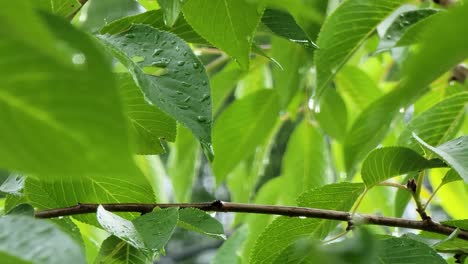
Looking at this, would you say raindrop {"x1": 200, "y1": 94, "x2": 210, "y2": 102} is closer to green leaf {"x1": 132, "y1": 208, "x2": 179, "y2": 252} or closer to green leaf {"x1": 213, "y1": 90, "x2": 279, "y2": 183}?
green leaf {"x1": 132, "y1": 208, "x2": 179, "y2": 252}

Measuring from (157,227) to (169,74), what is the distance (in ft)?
0.30

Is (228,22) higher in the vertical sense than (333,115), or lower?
higher

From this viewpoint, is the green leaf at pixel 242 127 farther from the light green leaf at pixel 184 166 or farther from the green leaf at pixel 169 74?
the green leaf at pixel 169 74

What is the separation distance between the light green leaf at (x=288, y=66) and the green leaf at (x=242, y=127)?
1.0 inches

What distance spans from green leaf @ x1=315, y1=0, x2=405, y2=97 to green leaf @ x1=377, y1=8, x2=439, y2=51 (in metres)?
0.02

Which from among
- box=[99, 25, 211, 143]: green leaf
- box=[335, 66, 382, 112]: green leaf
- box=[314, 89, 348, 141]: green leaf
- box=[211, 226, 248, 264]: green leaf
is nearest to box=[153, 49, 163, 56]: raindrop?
box=[99, 25, 211, 143]: green leaf

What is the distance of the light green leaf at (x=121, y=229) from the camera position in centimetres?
40

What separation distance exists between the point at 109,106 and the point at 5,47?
35 mm

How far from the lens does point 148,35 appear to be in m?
0.47

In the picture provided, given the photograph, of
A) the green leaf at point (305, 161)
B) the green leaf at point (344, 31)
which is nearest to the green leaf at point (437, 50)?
the green leaf at point (344, 31)

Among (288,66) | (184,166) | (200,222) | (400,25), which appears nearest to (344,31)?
(400,25)

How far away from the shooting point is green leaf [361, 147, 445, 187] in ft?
1.61

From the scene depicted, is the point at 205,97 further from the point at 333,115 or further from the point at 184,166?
the point at 184,166

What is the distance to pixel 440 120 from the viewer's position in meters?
0.66
